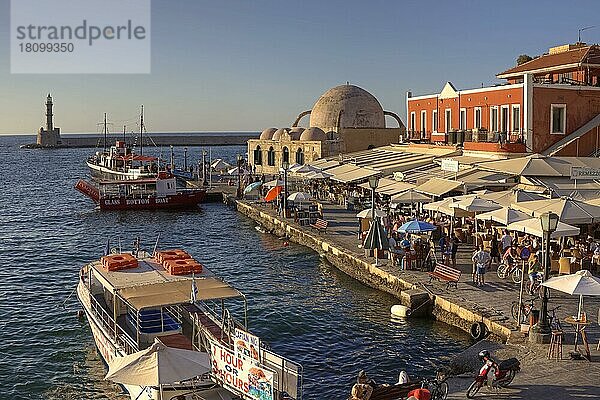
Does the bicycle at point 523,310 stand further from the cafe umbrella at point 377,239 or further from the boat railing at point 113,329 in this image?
the boat railing at point 113,329

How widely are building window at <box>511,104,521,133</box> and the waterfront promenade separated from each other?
9.41 metres

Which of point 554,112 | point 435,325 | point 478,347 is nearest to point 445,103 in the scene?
point 554,112

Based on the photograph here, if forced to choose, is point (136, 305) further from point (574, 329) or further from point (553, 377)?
point (574, 329)

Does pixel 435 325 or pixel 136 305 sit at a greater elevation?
pixel 136 305

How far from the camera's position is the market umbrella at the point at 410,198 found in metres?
26.8

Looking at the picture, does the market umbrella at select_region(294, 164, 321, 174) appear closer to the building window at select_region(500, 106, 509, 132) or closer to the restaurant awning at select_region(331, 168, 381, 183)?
the restaurant awning at select_region(331, 168, 381, 183)

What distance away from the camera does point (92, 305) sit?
18734 mm

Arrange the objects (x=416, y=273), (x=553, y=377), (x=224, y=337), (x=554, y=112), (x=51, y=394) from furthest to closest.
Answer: (x=554, y=112) → (x=416, y=273) → (x=51, y=394) → (x=224, y=337) → (x=553, y=377)

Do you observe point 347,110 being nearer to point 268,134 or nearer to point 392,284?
point 268,134

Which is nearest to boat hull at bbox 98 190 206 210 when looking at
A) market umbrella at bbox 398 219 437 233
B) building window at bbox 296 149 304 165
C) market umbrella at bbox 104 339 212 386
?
building window at bbox 296 149 304 165

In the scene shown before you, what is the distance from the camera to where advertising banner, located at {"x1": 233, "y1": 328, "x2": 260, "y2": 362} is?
42.6 feet

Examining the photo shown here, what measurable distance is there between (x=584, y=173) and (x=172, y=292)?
1542cm

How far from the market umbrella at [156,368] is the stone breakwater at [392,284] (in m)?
7.96

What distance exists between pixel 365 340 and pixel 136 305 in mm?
6881
